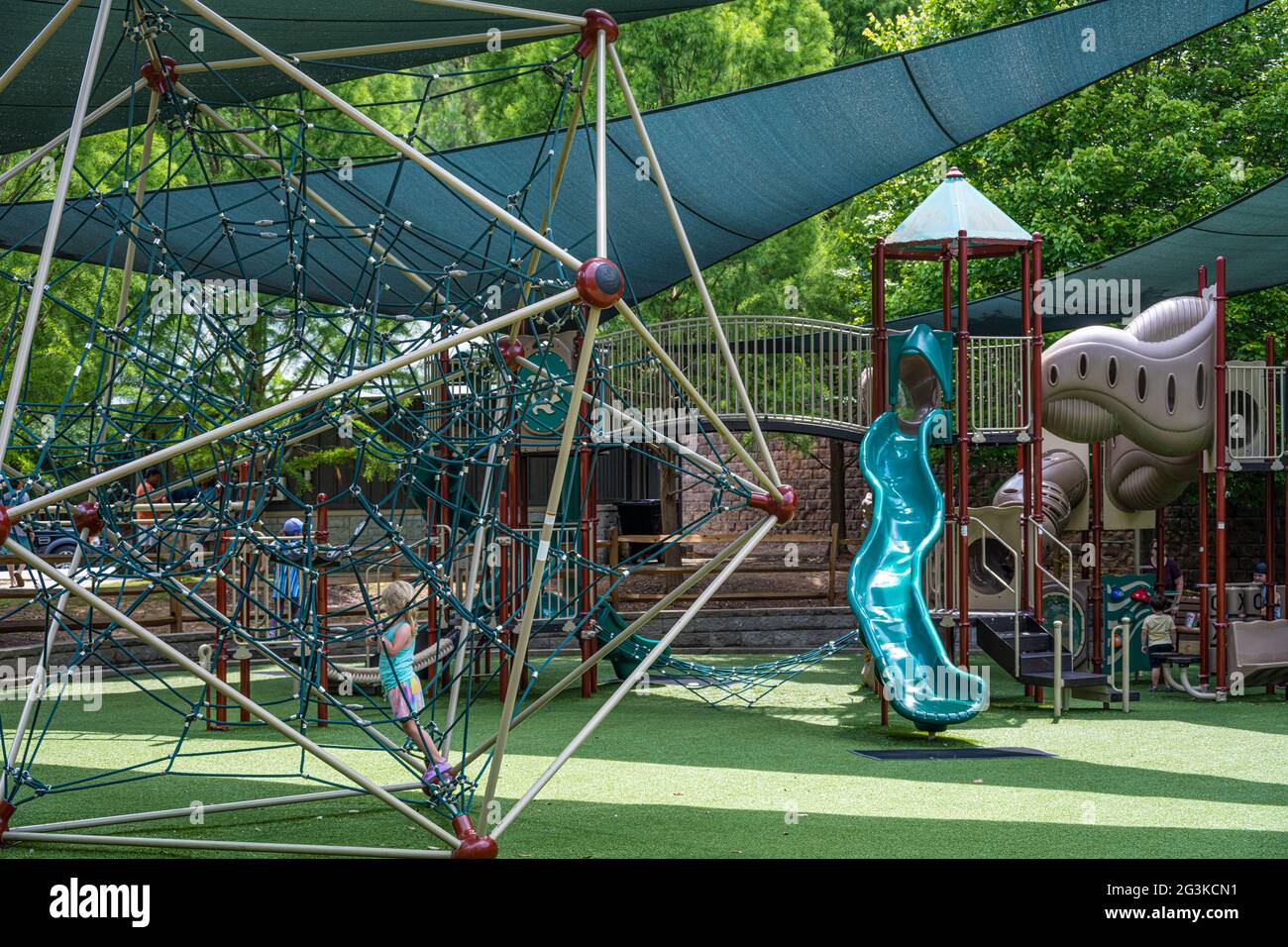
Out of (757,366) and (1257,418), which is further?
(757,366)

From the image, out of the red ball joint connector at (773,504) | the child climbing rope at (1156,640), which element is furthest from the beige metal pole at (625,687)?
the child climbing rope at (1156,640)

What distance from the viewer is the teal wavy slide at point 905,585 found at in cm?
972

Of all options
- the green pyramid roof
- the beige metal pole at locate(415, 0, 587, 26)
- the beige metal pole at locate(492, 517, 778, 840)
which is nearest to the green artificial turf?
the beige metal pole at locate(492, 517, 778, 840)

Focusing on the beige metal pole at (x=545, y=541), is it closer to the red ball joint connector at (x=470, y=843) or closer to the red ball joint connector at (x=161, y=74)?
the red ball joint connector at (x=470, y=843)

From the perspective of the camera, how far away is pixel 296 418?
7.90m

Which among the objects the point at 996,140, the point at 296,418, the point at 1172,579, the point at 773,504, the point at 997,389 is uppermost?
the point at 996,140

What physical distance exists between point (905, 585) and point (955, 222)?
12.1ft

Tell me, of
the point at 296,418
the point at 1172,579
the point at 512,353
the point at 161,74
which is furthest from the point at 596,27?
the point at 1172,579

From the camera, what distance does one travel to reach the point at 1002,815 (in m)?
6.69

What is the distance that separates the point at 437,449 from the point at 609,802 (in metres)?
7.17

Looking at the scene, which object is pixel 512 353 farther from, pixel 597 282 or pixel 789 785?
pixel 789 785

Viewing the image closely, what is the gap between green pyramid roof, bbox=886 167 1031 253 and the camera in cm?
1228

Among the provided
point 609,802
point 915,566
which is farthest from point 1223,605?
point 609,802

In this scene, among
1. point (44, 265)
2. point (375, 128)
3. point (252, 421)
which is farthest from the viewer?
point (375, 128)
